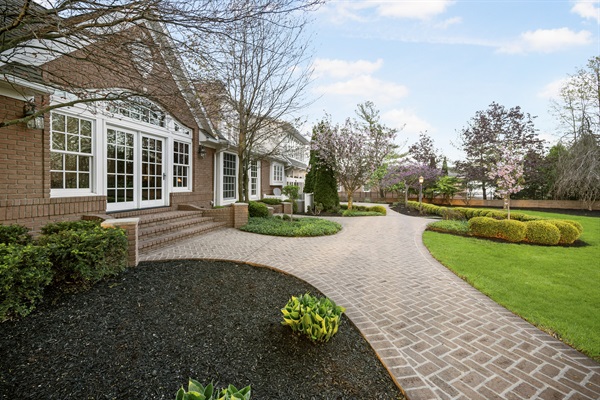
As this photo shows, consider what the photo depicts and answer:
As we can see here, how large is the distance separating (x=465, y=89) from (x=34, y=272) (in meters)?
13.6

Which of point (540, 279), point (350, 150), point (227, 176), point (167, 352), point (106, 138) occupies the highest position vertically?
point (350, 150)

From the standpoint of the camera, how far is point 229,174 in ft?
42.6

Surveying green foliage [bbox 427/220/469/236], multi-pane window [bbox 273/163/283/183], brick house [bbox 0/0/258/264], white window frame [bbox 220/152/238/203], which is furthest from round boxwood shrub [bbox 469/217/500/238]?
multi-pane window [bbox 273/163/283/183]

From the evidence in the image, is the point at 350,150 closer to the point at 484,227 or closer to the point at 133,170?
the point at 484,227

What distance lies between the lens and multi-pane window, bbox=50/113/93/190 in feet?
19.0

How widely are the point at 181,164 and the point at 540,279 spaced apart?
10380 mm

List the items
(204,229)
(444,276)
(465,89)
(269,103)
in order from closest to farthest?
1. (444,276)
2. (204,229)
3. (269,103)
4. (465,89)

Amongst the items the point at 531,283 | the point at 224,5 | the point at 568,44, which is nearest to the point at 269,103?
the point at 224,5

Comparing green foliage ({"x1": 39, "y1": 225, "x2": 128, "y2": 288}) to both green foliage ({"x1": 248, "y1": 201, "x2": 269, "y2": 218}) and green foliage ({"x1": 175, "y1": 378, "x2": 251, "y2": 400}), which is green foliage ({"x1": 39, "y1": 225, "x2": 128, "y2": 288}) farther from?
green foliage ({"x1": 248, "y1": 201, "x2": 269, "y2": 218})

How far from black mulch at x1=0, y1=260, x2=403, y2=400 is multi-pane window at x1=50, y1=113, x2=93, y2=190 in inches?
157

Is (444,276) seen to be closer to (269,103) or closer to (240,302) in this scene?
(240,302)

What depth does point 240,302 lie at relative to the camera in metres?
3.51

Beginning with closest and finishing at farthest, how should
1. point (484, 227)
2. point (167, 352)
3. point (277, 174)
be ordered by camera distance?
point (167, 352)
point (484, 227)
point (277, 174)

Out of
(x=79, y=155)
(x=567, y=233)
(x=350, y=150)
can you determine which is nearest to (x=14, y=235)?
(x=79, y=155)
